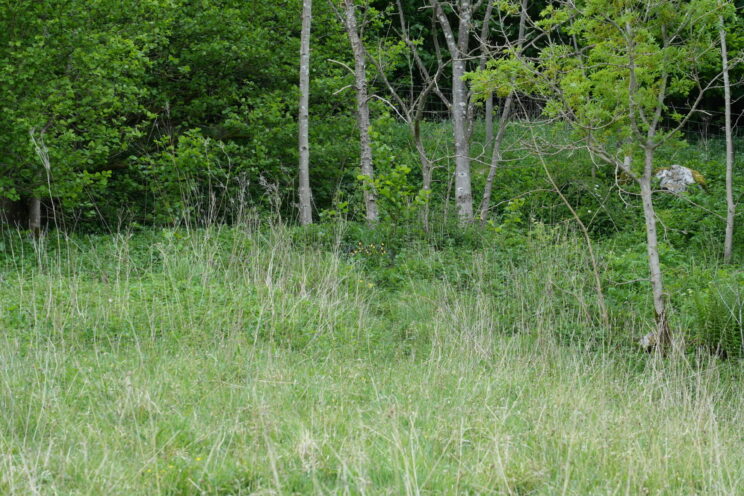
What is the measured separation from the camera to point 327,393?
504 centimetres

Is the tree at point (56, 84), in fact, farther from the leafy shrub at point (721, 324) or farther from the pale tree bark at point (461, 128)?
the leafy shrub at point (721, 324)

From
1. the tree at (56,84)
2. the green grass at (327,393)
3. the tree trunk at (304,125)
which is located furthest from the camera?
the tree trunk at (304,125)

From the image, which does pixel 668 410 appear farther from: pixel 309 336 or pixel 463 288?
pixel 463 288

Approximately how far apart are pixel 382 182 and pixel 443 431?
7397 mm

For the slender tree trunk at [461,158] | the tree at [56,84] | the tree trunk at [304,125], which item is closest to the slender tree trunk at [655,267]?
the slender tree trunk at [461,158]

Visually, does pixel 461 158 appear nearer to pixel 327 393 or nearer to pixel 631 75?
pixel 631 75

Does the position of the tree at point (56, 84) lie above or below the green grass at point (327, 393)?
above

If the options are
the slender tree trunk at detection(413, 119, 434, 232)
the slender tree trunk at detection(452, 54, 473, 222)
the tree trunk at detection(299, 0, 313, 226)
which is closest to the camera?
the slender tree trunk at detection(413, 119, 434, 232)

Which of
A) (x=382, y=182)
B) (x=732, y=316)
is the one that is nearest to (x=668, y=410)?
(x=732, y=316)

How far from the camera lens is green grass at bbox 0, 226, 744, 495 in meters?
3.68

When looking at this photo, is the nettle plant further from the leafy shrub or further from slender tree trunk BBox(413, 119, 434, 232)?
slender tree trunk BBox(413, 119, 434, 232)

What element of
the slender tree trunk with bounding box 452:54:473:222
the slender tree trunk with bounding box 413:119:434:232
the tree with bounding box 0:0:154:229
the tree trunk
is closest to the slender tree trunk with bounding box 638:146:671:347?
the slender tree trunk with bounding box 413:119:434:232

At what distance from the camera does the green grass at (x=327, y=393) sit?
368 cm

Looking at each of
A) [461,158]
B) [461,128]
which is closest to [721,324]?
[461,158]
